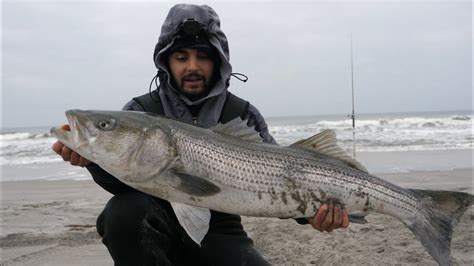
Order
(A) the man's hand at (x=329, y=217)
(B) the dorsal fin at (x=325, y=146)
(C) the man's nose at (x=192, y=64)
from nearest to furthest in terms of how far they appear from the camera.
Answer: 1. (A) the man's hand at (x=329, y=217)
2. (B) the dorsal fin at (x=325, y=146)
3. (C) the man's nose at (x=192, y=64)

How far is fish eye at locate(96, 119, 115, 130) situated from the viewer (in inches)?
121

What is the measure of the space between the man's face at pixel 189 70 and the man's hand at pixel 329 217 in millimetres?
1845

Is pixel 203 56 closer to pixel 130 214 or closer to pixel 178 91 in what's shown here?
pixel 178 91

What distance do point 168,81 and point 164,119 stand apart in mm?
1177

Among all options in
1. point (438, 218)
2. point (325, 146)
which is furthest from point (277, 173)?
point (438, 218)

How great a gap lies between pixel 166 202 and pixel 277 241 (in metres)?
2.23

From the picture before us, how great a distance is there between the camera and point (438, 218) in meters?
3.54

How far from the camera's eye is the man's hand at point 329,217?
3344mm

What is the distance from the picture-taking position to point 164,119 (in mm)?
3311

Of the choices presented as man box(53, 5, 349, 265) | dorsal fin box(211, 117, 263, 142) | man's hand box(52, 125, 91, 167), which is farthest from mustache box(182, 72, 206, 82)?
man's hand box(52, 125, 91, 167)

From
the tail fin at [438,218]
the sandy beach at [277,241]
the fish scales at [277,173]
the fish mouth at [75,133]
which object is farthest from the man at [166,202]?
the sandy beach at [277,241]

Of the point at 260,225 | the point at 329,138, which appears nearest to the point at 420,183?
the point at 260,225

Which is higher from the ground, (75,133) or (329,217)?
(75,133)

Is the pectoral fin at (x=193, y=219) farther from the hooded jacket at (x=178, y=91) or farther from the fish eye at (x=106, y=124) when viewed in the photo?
the hooded jacket at (x=178, y=91)
